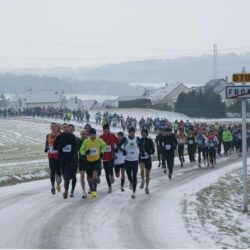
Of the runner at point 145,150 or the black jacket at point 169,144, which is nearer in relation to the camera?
the runner at point 145,150

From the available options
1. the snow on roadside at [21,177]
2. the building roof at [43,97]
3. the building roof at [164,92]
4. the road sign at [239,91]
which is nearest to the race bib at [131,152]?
the road sign at [239,91]

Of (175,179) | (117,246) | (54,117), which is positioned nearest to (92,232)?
(117,246)

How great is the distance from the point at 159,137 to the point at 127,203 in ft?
23.8

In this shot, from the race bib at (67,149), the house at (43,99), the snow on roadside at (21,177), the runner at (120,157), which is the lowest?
the snow on roadside at (21,177)

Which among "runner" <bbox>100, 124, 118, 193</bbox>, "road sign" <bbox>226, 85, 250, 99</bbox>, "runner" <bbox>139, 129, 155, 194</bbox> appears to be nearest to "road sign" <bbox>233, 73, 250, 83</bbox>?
"road sign" <bbox>226, 85, 250, 99</bbox>

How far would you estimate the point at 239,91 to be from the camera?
13680 millimetres

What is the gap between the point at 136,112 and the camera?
2948 inches

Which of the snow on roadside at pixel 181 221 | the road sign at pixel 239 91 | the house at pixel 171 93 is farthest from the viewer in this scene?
the house at pixel 171 93

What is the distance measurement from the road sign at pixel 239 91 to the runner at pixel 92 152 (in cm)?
343

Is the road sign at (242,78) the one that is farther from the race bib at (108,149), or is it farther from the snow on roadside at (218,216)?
the race bib at (108,149)

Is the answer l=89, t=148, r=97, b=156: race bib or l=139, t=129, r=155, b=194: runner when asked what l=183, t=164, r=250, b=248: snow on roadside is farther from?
l=89, t=148, r=97, b=156: race bib

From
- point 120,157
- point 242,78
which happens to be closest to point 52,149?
point 120,157

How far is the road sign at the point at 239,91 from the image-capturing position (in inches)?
537

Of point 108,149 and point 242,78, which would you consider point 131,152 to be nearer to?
point 108,149
